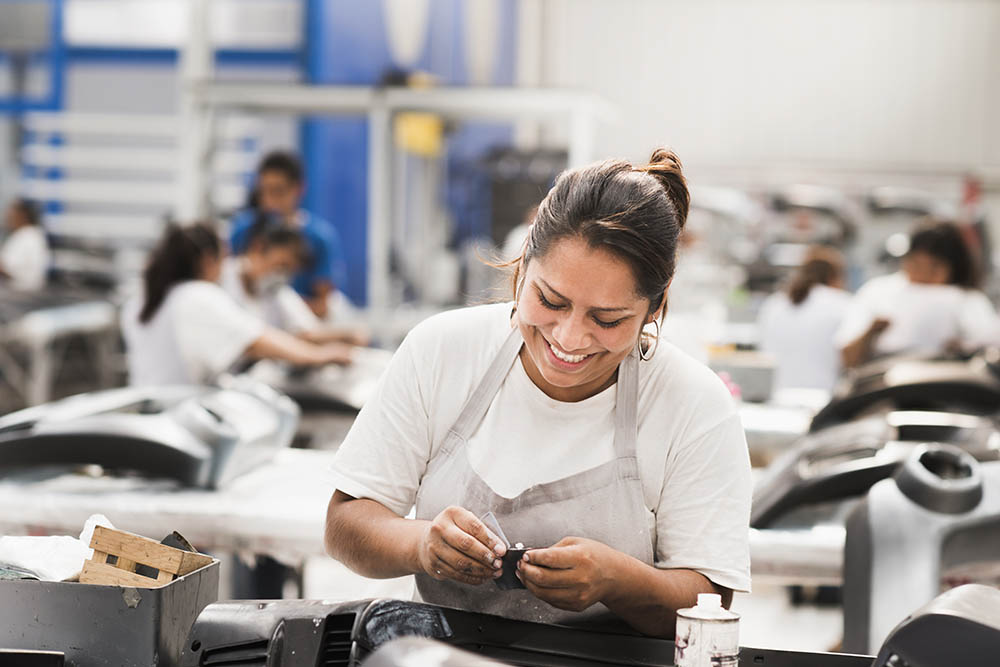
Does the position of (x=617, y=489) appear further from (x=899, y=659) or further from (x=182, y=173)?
(x=182, y=173)

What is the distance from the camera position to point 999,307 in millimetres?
9398

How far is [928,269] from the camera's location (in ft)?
18.8

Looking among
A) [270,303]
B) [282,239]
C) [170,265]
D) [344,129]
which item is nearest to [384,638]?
[170,265]

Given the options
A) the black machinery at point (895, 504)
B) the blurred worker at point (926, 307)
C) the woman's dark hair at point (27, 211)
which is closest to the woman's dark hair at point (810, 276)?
the blurred worker at point (926, 307)

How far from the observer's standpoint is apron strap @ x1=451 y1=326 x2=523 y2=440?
6.06 feet

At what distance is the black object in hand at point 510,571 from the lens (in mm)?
1629

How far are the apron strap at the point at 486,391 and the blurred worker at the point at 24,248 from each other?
850 centimetres

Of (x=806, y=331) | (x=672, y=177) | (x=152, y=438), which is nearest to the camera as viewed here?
(x=672, y=177)

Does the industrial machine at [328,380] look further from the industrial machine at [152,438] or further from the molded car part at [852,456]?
the molded car part at [852,456]

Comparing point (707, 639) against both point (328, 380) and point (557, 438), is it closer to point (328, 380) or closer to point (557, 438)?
point (557, 438)

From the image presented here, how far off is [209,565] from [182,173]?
4.74 metres

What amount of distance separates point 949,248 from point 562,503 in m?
4.43

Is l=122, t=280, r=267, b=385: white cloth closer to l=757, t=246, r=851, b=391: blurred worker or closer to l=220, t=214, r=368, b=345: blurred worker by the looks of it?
l=220, t=214, r=368, b=345: blurred worker

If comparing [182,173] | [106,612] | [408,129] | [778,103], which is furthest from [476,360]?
[778,103]
